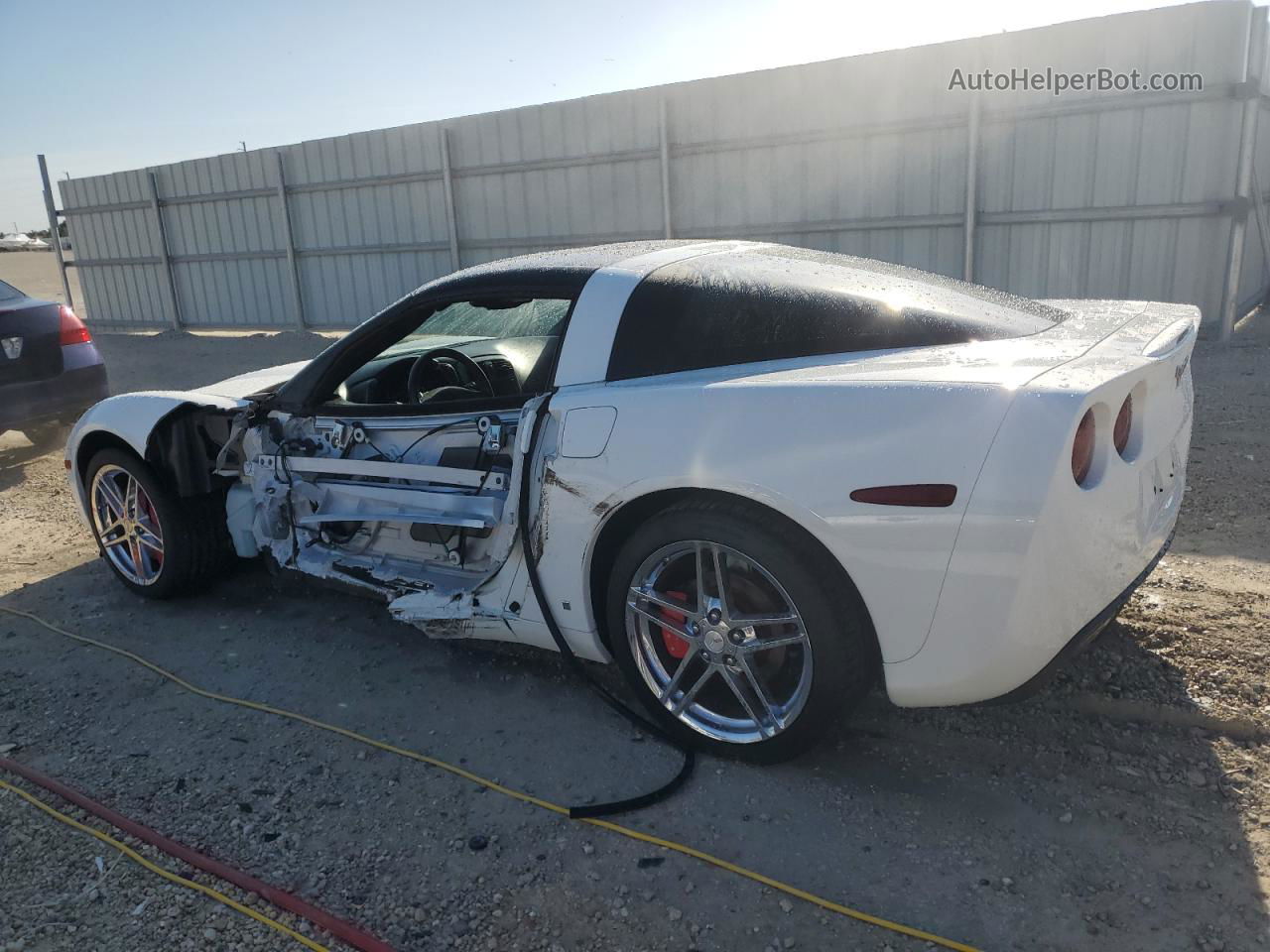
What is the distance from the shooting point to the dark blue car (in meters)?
6.65

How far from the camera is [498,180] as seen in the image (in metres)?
13.3

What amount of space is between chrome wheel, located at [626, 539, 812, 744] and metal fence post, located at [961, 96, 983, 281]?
8.32 meters

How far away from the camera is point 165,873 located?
2447 millimetres

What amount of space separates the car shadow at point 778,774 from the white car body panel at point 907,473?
0.36 metres

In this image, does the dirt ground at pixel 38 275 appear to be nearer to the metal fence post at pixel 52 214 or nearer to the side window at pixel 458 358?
the metal fence post at pixel 52 214

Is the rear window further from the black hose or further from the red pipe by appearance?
the red pipe

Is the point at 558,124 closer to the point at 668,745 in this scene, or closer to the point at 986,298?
the point at 986,298

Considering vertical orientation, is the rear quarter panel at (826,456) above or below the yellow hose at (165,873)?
above

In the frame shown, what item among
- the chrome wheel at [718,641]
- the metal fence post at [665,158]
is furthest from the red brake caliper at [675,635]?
the metal fence post at [665,158]

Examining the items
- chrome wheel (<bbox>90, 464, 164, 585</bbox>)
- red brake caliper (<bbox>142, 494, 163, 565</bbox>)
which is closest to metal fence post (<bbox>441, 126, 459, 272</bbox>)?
chrome wheel (<bbox>90, 464, 164, 585</bbox>)

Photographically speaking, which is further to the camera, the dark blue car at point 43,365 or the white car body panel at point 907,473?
the dark blue car at point 43,365

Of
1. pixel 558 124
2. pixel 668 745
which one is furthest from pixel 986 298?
pixel 558 124

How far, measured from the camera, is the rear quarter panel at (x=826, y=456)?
226 centimetres

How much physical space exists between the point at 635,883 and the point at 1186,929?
1229 mm
